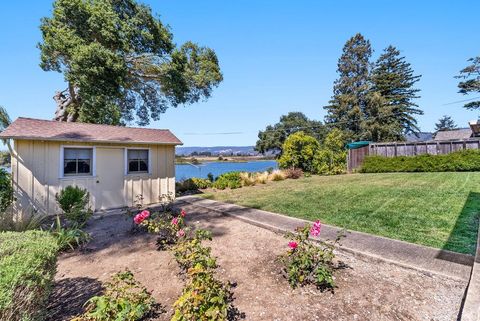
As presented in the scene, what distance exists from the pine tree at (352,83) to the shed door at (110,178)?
27.2m

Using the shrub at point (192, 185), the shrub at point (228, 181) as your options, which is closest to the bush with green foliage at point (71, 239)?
the shrub at point (192, 185)

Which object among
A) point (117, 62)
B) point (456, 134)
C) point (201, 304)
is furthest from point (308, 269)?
point (456, 134)

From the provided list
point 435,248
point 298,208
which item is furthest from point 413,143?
point 435,248

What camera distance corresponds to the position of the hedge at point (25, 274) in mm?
1606

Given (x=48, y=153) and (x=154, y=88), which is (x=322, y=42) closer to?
(x=154, y=88)

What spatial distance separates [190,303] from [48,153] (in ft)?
26.0

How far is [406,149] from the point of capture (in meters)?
15.9

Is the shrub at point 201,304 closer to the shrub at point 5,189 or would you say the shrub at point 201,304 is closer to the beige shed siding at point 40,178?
the shrub at point 5,189

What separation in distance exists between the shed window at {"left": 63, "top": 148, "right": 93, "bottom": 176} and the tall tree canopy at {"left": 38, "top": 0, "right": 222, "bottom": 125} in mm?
3320

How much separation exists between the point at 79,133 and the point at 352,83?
3037 cm

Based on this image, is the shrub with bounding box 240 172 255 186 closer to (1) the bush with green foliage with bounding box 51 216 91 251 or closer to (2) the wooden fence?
(2) the wooden fence

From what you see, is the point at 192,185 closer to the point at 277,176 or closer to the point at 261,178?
the point at 261,178

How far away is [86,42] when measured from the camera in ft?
32.0

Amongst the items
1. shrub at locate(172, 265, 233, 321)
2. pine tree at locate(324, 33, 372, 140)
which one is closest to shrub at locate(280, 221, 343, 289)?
shrub at locate(172, 265, 233, 321)
